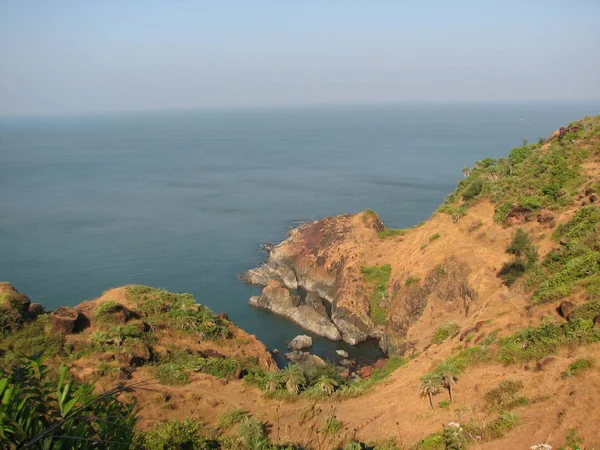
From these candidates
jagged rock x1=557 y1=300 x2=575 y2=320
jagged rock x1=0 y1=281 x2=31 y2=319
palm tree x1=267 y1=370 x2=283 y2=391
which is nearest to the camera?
jagged rock x1=557 y1=300 x2=575 y2=320

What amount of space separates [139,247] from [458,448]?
65157mm

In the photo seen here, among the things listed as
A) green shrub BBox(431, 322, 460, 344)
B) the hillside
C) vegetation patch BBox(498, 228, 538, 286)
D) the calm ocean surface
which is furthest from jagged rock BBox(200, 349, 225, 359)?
vegetation patch BBox(498, 228, 538, 286)

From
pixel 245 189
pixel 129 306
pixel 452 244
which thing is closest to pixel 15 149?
pixel 245 189

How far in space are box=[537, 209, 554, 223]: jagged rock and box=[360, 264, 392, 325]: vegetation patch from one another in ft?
52.2

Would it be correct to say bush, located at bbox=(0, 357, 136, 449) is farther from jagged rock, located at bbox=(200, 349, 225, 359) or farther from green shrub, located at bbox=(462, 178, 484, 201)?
green shrub, located at bbox=(462, 178, 484, 201)

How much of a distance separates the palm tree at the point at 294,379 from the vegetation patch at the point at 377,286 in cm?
1682

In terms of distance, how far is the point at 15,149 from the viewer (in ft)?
616

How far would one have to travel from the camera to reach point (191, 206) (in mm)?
97688

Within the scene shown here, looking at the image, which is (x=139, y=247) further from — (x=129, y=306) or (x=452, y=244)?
(x=452, y=244)

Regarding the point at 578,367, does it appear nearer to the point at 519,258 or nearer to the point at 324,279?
the point at 519,258

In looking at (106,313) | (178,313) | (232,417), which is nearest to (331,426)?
(232,417)

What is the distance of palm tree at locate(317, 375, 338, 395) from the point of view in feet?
89.0

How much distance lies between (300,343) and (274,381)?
1664 cm

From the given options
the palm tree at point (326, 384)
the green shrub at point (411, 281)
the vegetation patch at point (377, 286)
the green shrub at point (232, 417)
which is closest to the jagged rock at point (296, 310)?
the vegetation patch at point (377, 286)
